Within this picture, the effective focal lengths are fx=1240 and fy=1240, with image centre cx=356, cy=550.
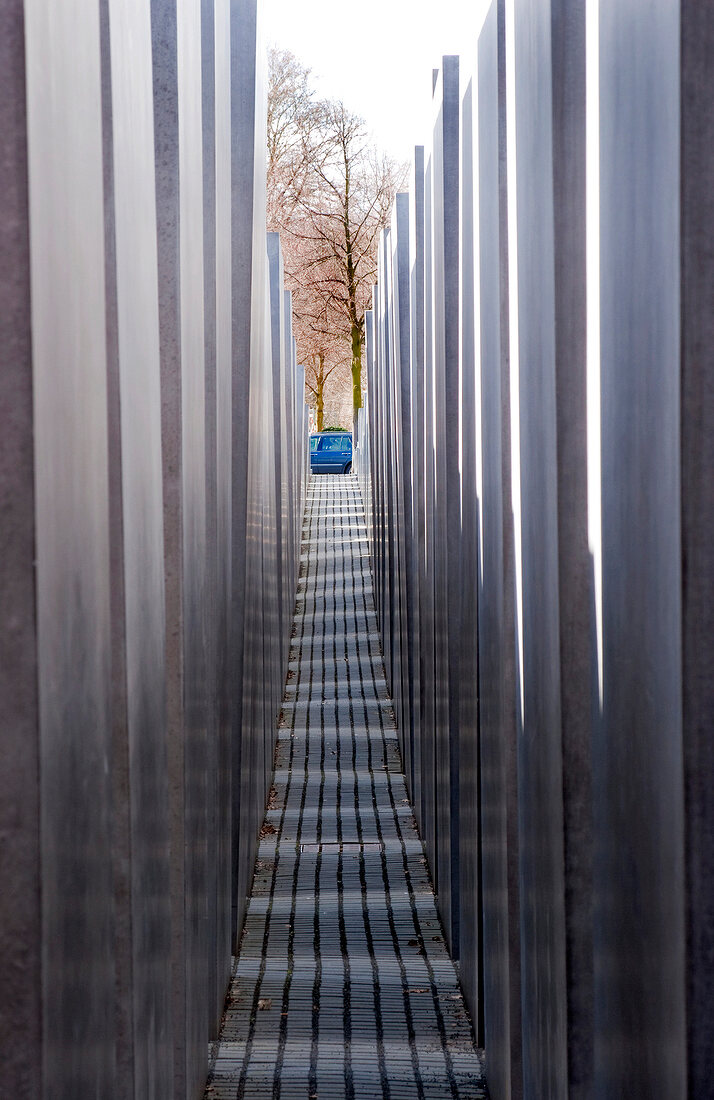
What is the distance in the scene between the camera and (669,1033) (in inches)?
80.7

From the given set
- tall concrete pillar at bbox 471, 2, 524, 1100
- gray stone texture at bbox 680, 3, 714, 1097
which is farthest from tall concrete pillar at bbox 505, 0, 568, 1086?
gray stone texture at bbox 680, 3, 714, 1097

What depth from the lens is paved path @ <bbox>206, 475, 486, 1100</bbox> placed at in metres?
4.78

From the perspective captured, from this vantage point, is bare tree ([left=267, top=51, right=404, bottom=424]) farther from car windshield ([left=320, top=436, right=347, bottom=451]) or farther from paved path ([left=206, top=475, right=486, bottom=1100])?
paved path ([left=206, top=475, right=486, bottom=1100])

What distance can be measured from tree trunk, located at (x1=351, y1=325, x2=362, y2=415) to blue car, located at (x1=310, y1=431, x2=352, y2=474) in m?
3.15

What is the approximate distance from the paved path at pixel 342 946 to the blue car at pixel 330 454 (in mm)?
27109

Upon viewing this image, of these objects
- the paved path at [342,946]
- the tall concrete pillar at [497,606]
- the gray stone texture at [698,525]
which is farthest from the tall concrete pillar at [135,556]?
the paved path at [342,946]

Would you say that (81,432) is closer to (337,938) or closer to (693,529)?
(693,529)

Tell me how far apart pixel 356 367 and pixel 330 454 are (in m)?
3.74

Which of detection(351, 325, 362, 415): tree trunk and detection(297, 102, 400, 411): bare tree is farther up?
detection(297, 102, 400, 411): bare tree

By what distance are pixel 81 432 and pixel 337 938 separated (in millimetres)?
4675

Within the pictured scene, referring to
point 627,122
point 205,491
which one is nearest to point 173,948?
point 205,491

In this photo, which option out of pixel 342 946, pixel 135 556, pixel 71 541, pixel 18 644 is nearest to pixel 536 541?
pixel 135 556

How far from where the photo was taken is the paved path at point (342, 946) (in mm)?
4777

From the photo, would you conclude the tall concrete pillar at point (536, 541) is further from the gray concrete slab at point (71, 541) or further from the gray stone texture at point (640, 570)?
the gray concrete slab at point (71, 541)
